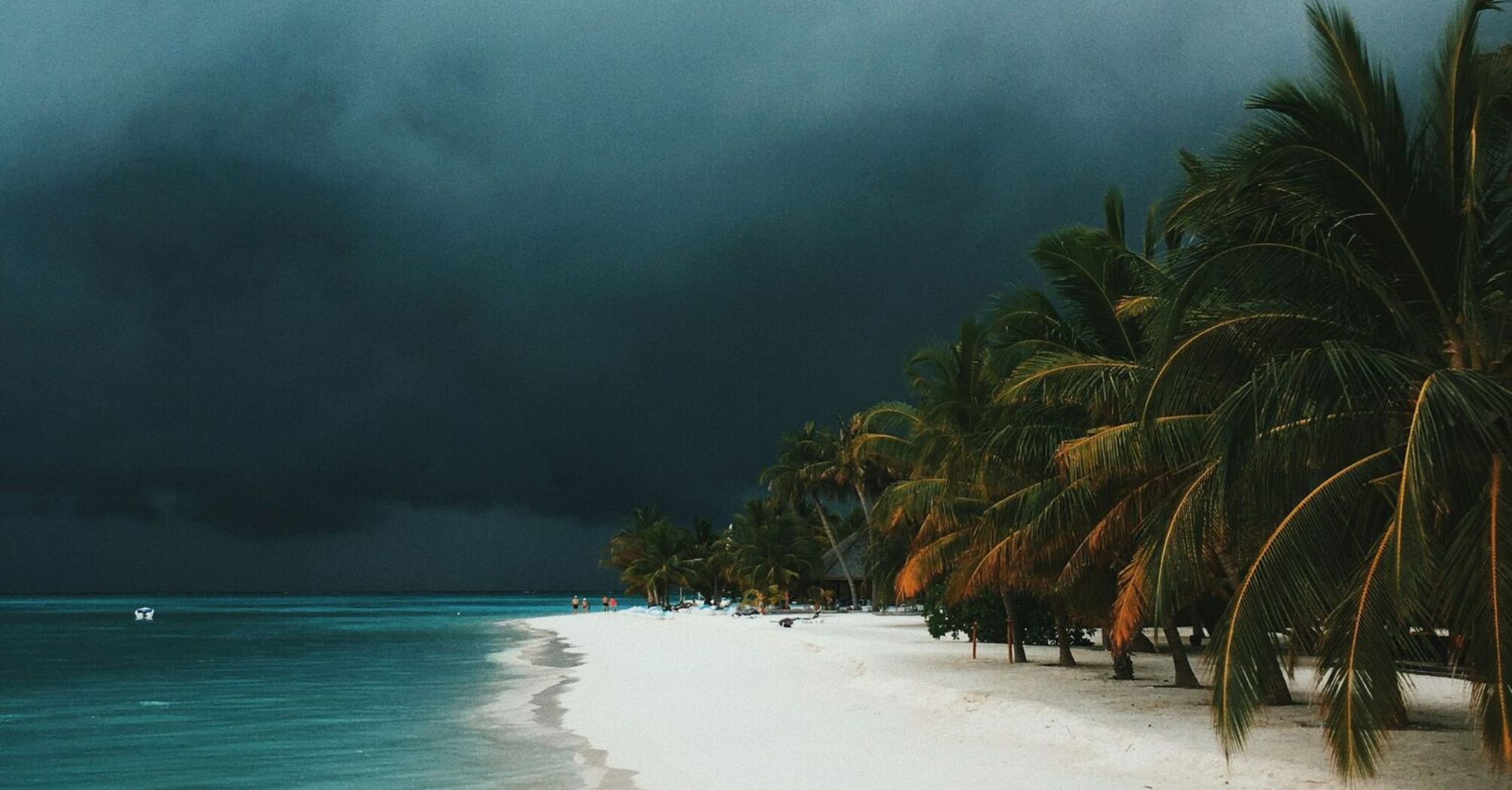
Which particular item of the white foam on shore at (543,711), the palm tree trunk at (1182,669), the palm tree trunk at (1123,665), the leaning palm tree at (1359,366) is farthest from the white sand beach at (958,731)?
the leaning palm tree at (1359,366)

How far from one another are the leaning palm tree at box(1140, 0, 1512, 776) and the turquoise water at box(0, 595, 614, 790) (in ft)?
26.7

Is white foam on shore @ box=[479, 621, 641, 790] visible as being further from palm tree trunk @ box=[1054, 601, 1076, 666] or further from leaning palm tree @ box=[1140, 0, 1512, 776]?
palm tree trunk @ box=[1054, 601, 1076, 666]

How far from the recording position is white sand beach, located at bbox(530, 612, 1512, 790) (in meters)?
10.5

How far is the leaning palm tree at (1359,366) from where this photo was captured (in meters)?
7.17

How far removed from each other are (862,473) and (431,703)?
31.4m

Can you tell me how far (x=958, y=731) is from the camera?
46.4 feet

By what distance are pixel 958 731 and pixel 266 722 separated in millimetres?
14144

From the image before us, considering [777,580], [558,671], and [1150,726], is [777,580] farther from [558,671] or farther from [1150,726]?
[1150,726]

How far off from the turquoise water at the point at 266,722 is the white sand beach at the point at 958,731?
188cm

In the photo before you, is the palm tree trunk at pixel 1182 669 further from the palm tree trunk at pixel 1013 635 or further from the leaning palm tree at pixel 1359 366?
the leaning palm tree at pixel 1359 366

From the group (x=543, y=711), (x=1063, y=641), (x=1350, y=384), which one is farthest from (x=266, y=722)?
(x=1350, y=384)

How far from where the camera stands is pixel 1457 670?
8.65 metres

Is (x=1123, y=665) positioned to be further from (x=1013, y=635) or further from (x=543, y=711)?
(x=543, y=711)

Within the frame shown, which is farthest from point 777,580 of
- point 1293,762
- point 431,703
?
point 1293,762
